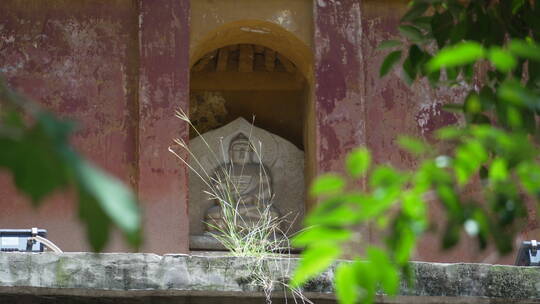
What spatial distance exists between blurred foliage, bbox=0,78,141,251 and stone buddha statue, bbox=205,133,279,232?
6.94 m

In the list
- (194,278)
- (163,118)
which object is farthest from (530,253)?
(163,118)

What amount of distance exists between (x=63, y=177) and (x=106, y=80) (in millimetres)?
6472

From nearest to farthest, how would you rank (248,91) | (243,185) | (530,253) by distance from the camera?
(530,253) → (243,185) → (248,91)

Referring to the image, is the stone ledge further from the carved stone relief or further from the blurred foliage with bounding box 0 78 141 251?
the carved stone relief

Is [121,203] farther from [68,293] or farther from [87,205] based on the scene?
[68,293]

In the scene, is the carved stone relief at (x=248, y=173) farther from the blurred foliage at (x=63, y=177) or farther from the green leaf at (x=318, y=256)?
the blurred foliage at (x=63, y=177)

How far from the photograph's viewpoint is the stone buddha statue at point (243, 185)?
29.9 ft

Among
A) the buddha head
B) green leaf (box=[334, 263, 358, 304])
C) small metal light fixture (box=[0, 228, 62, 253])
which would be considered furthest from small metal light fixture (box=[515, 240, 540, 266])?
green leaf (box=[334, 263, 358, 304])

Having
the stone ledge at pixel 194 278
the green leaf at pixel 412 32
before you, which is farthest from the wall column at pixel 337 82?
the green leaf at pixel 412 32

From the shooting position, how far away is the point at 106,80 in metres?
8.27

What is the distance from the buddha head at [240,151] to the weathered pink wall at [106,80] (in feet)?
5.28

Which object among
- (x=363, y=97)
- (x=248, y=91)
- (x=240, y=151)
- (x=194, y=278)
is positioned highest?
(x=248, y=91)

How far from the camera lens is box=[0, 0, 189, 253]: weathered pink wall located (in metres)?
7.98

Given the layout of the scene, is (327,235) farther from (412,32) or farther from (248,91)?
(248,91)
